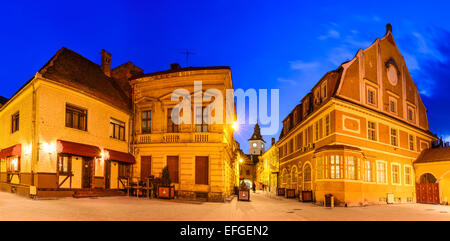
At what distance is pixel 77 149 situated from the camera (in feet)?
66.5

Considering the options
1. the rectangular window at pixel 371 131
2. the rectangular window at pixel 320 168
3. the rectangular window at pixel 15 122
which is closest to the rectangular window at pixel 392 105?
the rectangular window at pixel 371 131

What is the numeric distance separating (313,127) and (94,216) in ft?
71.7

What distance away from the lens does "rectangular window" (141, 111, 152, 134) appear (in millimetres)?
26703

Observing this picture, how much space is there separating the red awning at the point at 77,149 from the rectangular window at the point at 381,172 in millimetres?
22326

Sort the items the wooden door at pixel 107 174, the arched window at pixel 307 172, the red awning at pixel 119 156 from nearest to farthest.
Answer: the red awning at pixel 119 156
the wooden door at pixel 107 174
the arched window at pixel 307 172

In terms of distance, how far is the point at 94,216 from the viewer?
40.1ft

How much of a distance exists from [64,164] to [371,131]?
23.6 m

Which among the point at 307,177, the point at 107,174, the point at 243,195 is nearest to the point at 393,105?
the point at 307,177

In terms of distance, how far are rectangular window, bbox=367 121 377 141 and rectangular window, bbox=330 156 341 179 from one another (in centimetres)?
492

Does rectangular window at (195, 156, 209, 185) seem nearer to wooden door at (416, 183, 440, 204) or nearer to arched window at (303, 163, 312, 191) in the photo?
arched window at (303, 163, 312, 191)

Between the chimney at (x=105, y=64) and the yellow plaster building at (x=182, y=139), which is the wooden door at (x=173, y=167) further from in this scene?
the chimney at (x=105, y=64)

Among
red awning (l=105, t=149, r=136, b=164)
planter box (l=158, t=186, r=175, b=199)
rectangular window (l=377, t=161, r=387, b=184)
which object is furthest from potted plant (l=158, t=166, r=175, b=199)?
rectangular window (l=377, t=161, r=387, b=184)

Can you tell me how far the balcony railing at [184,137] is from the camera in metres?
24.4

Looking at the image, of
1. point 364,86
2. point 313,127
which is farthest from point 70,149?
point 364,86
